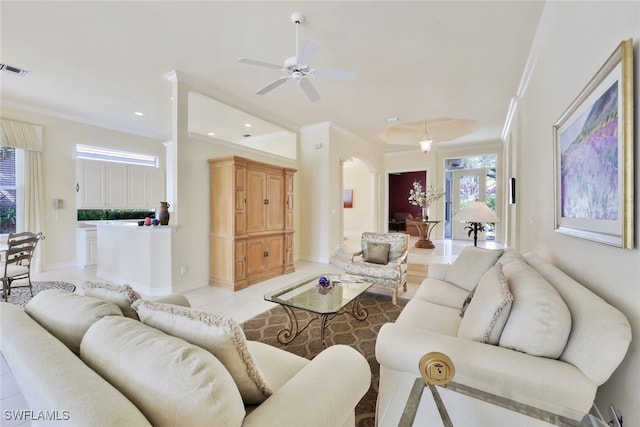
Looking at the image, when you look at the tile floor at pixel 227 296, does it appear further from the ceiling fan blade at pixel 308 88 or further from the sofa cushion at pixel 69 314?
the ceiling fan blade at pixel 308 88

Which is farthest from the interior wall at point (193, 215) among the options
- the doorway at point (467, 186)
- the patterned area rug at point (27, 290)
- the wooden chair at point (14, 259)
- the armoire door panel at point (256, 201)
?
the doorway at point (467, 186)

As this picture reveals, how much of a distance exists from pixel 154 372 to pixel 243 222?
11.6 ft

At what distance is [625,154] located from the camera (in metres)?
1.08

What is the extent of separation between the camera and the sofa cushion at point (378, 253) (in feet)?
13.5

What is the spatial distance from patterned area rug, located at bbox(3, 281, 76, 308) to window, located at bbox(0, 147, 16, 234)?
141 cm

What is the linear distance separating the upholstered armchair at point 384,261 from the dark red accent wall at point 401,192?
8133 millimetres

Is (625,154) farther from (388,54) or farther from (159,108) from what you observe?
(159,108)

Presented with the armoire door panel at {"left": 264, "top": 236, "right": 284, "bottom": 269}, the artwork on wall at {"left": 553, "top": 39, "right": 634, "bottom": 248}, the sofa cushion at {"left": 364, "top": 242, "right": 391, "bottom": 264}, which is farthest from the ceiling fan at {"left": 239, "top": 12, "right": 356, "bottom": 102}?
the armoire door panel at {"left": 264, "top": 236, "right": 284, "bottom": 269}

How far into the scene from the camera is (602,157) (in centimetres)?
130

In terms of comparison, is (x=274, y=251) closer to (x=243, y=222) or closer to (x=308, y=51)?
(x=243, y=222)

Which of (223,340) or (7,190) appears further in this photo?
(7,190)

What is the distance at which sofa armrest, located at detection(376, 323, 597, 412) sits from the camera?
1.03 m

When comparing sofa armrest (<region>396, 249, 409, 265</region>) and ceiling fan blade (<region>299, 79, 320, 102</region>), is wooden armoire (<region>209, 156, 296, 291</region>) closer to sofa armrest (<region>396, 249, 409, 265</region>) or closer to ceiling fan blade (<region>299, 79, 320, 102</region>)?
A: ceiling fan blade (<region>299, 79, 320, 102</region>)

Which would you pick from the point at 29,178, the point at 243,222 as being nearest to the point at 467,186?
the point at 243,222
